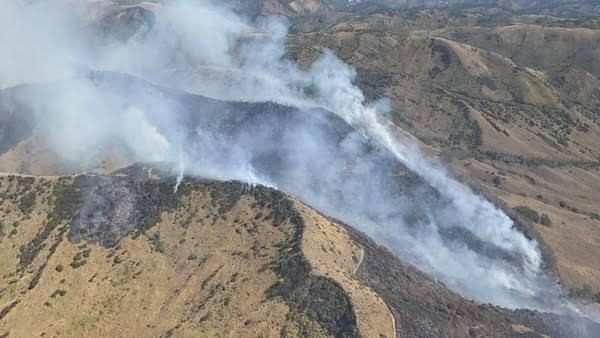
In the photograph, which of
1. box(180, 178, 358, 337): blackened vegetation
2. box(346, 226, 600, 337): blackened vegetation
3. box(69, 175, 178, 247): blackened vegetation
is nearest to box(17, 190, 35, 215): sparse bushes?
box(69, 175, 178, 247): blackened vegetation

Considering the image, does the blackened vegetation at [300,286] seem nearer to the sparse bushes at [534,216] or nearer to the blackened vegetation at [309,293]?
the blackened vegetation at [309,293]

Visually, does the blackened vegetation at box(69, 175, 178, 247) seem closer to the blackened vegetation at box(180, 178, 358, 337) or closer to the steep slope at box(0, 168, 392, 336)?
the steep slope at box(0, 168, 392, 336)

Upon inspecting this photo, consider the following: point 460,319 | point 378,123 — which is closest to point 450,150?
point 378,123

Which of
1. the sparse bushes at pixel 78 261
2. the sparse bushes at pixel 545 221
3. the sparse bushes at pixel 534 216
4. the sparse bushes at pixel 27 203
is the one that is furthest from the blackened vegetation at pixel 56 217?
the sparse bushes at pixel 545 221

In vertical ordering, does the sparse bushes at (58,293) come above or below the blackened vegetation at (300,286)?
below

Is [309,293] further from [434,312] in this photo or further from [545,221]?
[545,221]
